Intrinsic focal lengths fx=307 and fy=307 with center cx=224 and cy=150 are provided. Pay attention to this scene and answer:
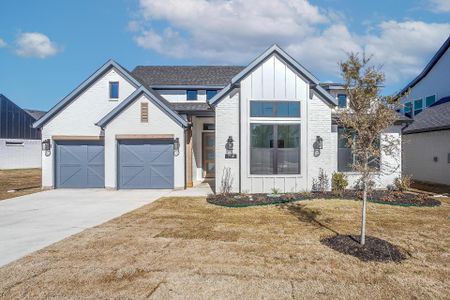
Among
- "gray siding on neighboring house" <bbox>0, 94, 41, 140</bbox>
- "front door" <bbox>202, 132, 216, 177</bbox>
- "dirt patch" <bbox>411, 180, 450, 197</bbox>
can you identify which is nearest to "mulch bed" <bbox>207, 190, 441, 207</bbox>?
"dirt patch" <bbox>411, 180, 450, 197</bbox>

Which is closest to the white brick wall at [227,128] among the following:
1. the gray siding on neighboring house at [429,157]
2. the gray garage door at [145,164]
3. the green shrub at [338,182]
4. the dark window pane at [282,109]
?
the dark window pane at [282,109]

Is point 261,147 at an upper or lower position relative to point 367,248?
upper

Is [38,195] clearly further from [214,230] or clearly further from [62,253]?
[214,230]

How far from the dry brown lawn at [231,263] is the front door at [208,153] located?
9.93 meters

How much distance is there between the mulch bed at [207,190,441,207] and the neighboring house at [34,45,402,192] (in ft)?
3.20

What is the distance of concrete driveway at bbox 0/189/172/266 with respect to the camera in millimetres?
6973

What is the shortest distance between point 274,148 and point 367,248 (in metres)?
7.33

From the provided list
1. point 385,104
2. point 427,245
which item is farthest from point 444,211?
point 385,104

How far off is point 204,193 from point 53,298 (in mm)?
9721

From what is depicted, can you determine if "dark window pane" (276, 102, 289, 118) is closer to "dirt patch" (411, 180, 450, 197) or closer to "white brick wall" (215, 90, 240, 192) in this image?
"white brick wall" (215, 90, 240, 192)

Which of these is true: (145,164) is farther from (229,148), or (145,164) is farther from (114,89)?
(229,148)

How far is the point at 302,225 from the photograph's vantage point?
27.2 ft

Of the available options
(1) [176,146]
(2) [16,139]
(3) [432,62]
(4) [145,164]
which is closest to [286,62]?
(1) [176,146]

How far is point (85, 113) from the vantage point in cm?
1593
